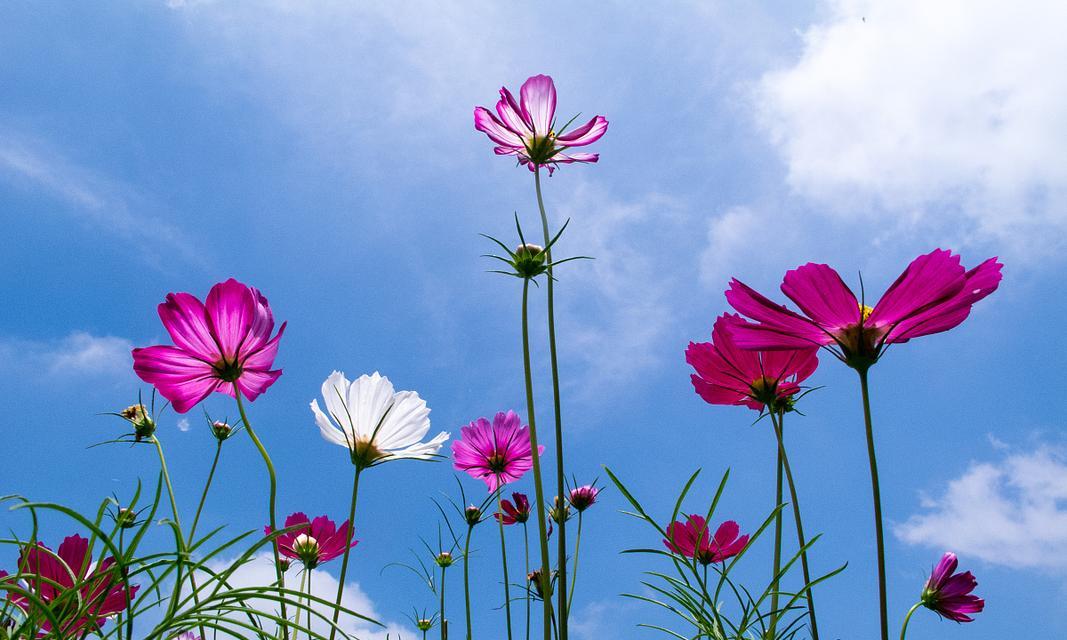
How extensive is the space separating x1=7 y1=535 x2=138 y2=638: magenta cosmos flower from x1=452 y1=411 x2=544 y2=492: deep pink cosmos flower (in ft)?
2.68

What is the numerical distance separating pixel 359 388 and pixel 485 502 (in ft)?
2.03

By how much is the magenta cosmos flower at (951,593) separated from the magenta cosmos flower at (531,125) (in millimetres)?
971

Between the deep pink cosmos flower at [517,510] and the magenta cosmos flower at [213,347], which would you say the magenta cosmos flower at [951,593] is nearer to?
the deep pink cosmos flower at [517,510]

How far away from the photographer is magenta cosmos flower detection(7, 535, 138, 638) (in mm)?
774

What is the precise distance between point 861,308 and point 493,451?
1181 millimetres

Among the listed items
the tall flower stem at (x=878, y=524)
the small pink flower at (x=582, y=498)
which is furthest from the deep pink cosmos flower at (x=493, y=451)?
the tall flower stem at (x=878, y=524)

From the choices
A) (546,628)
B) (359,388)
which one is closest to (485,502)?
(359,388)

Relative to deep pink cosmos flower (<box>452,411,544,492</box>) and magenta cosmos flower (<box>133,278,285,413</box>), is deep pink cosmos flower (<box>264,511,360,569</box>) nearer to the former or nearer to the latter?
deep pink cosmos flower (<box>452,411,544,492</box>)

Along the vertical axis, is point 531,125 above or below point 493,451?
above

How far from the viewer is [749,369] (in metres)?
1.03

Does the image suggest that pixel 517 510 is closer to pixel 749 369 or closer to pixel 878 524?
pixel 749 369

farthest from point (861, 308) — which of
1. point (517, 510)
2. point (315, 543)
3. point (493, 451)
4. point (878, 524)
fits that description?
point (517, 510)

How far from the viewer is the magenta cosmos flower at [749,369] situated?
1.02m

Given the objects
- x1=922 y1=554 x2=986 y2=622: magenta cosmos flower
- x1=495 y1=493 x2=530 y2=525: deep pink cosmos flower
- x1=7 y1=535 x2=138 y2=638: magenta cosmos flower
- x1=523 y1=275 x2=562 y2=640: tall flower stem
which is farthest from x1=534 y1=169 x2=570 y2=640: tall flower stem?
x1=495 y1=493 x2=530 y2=525: deep pink cosmos flower
